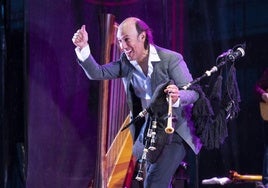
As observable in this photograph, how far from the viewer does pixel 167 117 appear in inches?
98.9

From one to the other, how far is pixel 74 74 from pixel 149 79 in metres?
1.37

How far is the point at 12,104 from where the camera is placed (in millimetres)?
4023

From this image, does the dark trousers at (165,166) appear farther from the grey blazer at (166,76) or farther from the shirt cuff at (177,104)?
the shirt cuff at (177,104)

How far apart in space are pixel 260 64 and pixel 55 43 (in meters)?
1.61

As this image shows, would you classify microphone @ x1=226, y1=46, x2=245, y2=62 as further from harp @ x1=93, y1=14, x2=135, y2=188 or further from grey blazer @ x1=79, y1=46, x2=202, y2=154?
harp @ x1=93, y1=14, x2=135, y2=188

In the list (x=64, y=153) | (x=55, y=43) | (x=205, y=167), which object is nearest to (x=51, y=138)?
(x=64, y=153)

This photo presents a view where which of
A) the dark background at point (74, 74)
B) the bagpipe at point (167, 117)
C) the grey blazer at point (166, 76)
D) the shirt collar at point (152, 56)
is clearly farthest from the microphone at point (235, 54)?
the dark background at point (74, 74)

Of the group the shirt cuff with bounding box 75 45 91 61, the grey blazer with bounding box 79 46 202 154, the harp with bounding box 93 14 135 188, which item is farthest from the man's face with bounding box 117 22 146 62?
the harp with bounding box 93 14 135 188

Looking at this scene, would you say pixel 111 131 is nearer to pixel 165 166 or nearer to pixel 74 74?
pixel 165 166

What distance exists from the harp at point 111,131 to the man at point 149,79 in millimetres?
274

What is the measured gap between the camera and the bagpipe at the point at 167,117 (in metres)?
2.51

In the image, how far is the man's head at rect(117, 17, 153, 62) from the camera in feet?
8.96

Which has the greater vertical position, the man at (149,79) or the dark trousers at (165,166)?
the man at (149,79)

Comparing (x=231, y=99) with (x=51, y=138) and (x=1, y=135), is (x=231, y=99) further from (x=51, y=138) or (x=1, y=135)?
(x=1, y=135)
